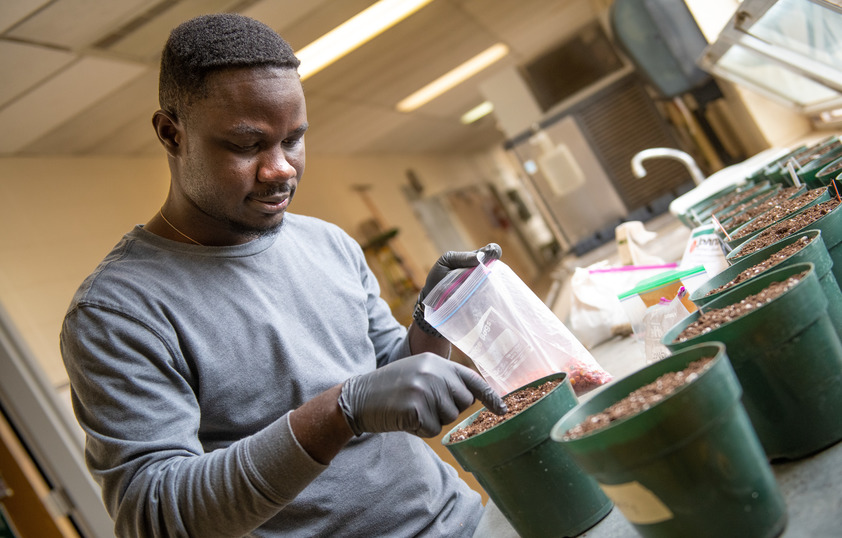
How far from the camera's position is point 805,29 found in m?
1.94

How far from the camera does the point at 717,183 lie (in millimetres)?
2346

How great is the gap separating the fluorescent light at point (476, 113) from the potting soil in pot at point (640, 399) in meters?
9.19

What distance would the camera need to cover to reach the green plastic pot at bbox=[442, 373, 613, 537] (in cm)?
88

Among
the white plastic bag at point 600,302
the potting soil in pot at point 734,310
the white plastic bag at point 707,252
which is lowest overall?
the white plastic bag at point 600,302

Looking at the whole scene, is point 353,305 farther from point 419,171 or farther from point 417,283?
point 419,171

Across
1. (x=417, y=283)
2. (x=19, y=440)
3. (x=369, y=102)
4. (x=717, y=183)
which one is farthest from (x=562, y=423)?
(x=417, y=283)

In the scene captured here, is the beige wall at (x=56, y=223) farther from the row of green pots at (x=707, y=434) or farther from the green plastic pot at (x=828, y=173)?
the green plastic pot at (x=828, y=173)

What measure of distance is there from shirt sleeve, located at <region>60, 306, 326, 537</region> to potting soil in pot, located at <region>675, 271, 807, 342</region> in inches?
20.7

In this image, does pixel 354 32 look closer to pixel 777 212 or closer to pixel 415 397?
pixel 777 212

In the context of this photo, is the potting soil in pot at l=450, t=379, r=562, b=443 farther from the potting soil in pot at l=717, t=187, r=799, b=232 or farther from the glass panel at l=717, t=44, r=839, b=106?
the glass panel at l=717, t=44, r=839, b=106

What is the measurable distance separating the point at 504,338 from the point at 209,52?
68cm

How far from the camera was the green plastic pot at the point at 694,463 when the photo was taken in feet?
2.16

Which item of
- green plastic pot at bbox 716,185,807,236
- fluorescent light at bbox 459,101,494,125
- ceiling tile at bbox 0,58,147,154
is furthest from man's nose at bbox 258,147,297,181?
fluorescent light at bbox 459,101,494,125

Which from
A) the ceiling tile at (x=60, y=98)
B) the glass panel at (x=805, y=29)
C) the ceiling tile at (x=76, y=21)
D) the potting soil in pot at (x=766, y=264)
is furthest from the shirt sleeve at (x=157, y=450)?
the ceiling tile at (x=60, y=98)
